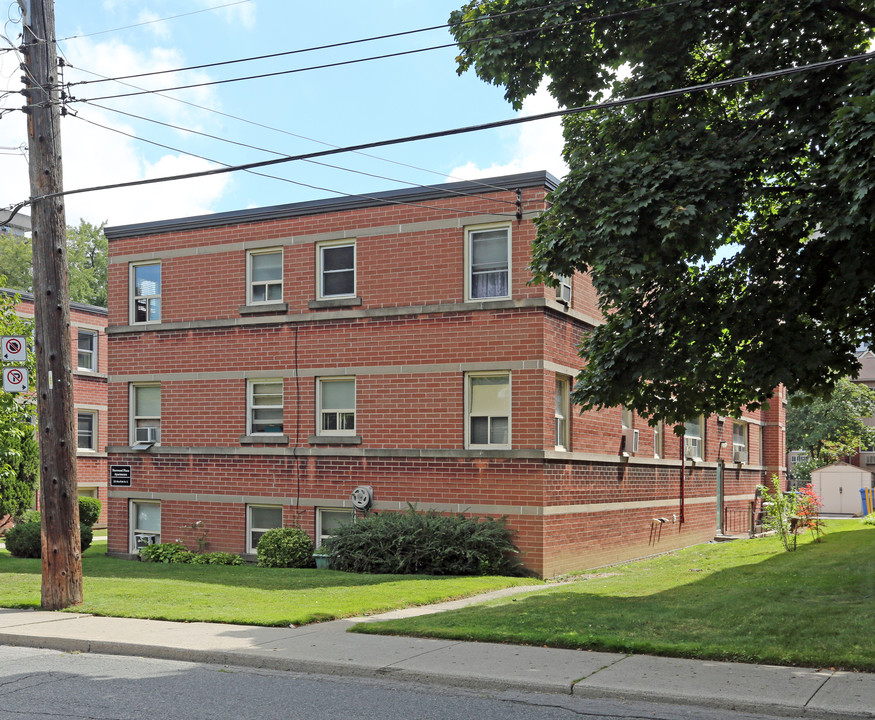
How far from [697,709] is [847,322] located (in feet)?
A: 23.6

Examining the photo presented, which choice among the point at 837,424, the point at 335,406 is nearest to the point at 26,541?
the point at 335,406

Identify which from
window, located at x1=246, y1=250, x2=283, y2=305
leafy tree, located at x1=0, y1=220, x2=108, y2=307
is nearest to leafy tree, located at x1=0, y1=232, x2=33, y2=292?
leafy tree, located at x1=0, y1=220, x2=108, y2=307

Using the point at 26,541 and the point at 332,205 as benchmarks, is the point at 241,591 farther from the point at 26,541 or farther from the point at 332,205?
the point at 26,541

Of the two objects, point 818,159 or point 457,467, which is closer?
point 818,159

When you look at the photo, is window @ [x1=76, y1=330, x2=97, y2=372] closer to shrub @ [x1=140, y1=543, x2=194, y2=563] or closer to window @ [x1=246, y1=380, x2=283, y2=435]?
shrub @ [x1=140, y1=543, x2=194, y2=563]

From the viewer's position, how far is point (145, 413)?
24.2 meters

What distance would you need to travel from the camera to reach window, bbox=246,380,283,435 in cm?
2250

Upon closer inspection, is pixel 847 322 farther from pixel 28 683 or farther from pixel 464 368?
pixel 28 683

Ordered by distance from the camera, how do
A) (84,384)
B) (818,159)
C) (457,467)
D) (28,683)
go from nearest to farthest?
(28,683), (818,159), (457,467), (84,384)

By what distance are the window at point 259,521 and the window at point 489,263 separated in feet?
23.4

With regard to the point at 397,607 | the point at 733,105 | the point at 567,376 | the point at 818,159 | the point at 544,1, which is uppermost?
the point at 544,1

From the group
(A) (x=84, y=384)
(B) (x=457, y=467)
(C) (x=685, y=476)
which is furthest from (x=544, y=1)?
(A) (x=84, y=384)

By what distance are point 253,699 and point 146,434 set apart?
54.6 ft

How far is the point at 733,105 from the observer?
45.9ft
